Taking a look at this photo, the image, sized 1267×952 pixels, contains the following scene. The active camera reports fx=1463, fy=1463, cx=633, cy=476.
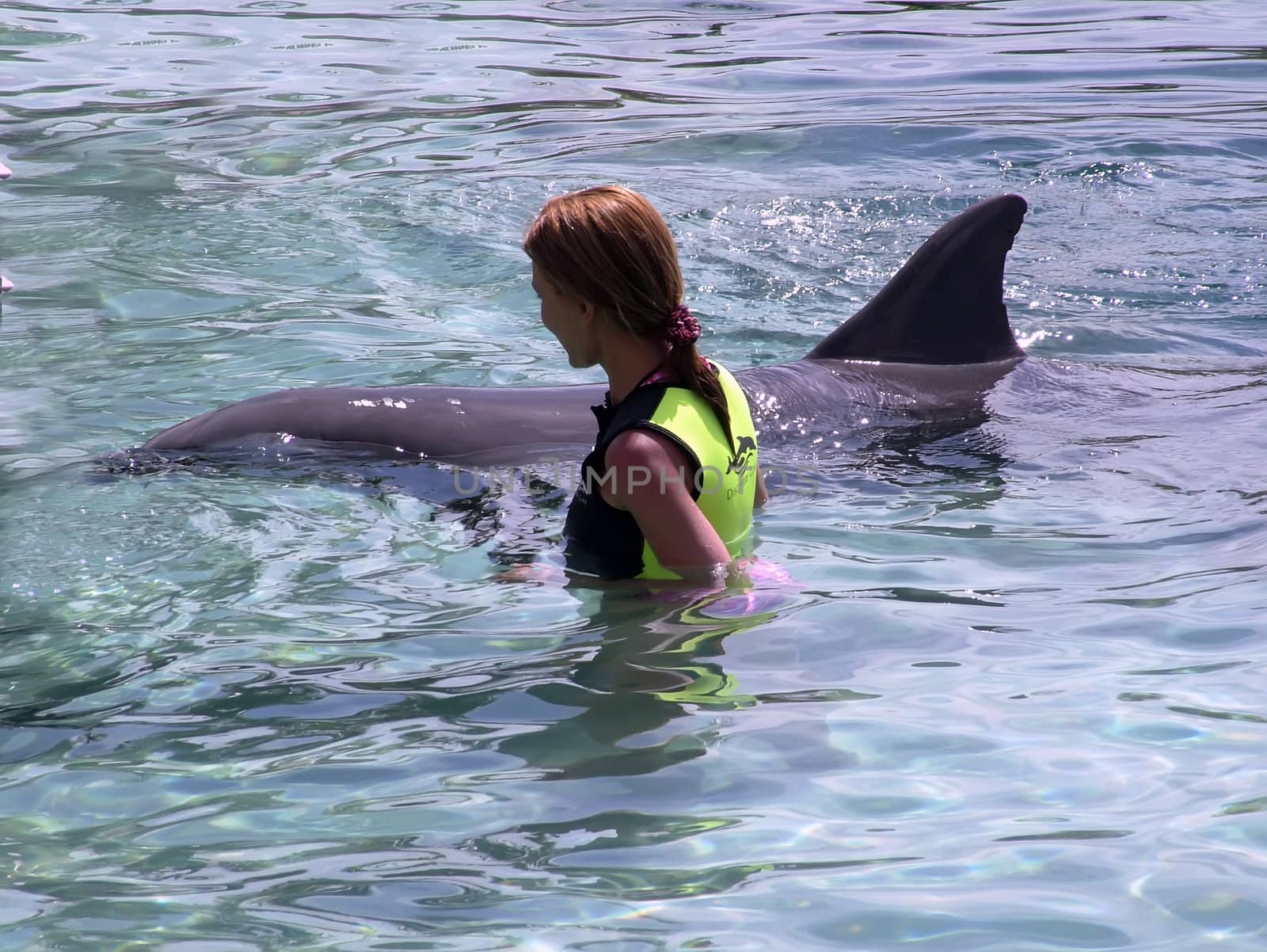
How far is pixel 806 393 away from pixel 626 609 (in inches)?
100

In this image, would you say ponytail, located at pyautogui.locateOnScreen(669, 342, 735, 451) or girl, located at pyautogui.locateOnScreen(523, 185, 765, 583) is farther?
ponytail, located at pyautogui.locateOnScreen(669, 342, 735, 451)

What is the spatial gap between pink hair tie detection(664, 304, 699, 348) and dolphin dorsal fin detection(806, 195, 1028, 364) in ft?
9.27

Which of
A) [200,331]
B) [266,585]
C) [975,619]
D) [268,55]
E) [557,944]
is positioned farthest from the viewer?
[268,55]

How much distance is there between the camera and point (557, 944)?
2674 mm

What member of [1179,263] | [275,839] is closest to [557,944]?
[275,839]

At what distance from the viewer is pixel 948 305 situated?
6.84m

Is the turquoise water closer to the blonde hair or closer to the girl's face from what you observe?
the girl's face

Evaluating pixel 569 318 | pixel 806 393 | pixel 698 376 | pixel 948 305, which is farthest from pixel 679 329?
pixel 948 305

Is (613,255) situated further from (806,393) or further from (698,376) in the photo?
(806,393)

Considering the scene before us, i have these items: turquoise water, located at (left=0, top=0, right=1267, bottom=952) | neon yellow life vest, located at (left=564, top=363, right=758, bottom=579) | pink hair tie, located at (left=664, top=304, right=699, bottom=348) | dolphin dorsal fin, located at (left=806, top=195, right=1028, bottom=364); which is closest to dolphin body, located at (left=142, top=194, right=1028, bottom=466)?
dolphin dorsal fin, located at (left=806, top=195, right=1028, bottom=364)

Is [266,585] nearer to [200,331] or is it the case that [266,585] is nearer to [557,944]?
[557,944]

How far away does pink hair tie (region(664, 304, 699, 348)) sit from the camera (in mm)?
4043

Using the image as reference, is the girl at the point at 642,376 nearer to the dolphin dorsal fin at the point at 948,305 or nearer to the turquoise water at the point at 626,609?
the turquoise water at the point at 626,609

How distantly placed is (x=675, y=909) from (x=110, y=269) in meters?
7.34
